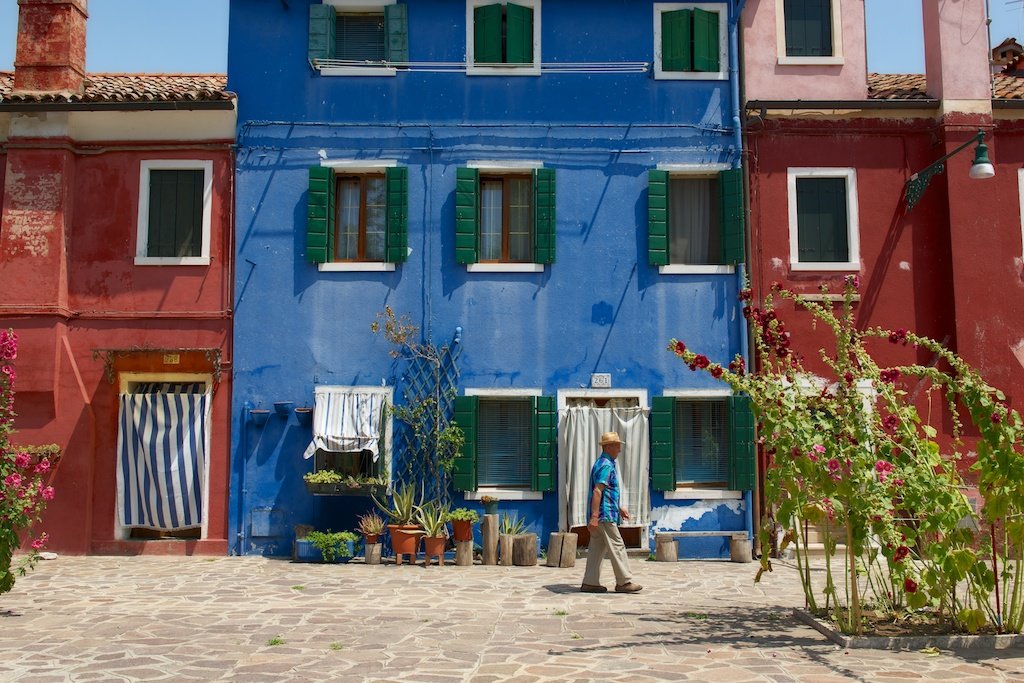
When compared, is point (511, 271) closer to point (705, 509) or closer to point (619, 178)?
point (619, 178)

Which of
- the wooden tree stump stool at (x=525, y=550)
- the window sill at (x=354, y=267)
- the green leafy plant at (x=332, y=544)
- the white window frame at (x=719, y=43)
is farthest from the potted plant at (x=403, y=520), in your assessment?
the white window frame at (x=719, y=43)

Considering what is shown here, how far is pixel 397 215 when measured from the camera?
15.1 metres

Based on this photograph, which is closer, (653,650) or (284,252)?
(653,650)

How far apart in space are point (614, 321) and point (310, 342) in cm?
431

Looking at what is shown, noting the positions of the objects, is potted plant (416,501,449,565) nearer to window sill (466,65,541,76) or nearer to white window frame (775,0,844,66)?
window sill (466,65,541,76)

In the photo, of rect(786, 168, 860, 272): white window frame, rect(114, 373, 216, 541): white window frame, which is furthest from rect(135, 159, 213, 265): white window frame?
rect(786, 168, 860, 272): white window frame

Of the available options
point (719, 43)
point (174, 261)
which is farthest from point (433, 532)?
point (719, 43)

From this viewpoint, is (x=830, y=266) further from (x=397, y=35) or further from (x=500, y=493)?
(x=397, y=35)

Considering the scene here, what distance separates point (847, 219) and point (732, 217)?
1738mm

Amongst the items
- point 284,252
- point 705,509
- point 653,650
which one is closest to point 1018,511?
point 653,650

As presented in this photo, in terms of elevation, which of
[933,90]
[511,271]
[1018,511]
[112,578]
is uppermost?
[933,90]

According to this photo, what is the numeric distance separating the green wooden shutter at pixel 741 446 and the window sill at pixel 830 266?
2.05 m

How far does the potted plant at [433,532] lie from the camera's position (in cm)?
1398

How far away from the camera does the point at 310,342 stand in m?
15.1
